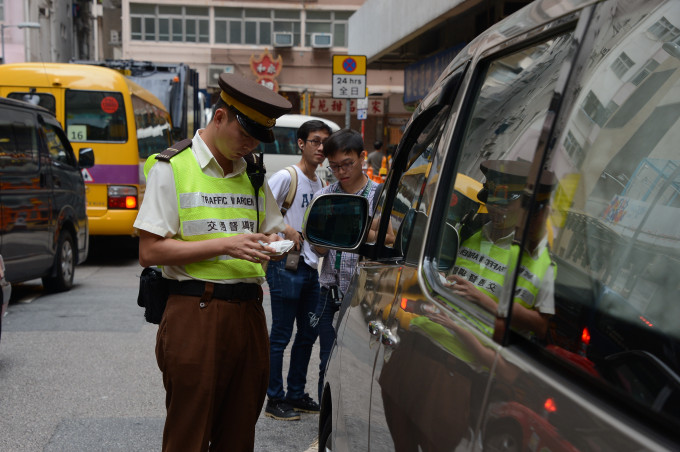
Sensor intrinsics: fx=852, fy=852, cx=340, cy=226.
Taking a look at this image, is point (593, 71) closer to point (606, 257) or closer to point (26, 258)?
point (606, 257)

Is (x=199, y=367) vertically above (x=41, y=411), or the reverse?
(x=199, y=367)

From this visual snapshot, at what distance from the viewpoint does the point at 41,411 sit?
16.8 ft

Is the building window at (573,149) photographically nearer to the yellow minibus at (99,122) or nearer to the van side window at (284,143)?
the yellow minibus at (99,122)

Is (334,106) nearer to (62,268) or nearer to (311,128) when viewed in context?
(62,268)

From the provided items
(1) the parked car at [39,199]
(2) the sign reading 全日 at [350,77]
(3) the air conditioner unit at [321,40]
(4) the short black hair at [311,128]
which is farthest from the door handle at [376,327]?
(3) the air conditioner unit at [321,40]

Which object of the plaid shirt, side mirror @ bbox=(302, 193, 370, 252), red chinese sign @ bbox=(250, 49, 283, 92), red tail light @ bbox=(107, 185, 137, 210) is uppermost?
red chinese sign @ bbox=(250, 49, 283, 92)

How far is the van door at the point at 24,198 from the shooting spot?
803cm

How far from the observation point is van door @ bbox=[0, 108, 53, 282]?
803 cm

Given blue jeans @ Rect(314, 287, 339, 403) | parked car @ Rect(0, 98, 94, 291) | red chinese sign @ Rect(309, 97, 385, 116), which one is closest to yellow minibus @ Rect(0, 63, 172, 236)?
parked car @ Rect(0, 98, 94, 291)

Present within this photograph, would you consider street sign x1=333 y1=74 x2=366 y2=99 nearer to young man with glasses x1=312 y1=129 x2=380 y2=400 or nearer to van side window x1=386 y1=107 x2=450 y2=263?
young man with glasses x1=312 y1=129 x2=380 y2=400

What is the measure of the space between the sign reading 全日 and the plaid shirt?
751cm

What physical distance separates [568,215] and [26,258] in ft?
25.9

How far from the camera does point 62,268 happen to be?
9656mm

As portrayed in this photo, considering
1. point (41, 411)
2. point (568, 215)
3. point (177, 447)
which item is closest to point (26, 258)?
point (41, 411)
